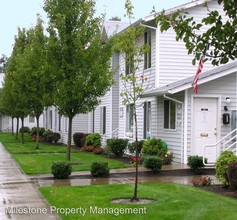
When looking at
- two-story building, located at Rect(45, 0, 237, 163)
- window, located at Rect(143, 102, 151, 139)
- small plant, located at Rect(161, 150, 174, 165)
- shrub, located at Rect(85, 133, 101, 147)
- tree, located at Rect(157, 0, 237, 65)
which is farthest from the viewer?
shrub, located at Rect(85, 133, 101, 147)

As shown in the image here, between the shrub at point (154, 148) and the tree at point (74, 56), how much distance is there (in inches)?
133

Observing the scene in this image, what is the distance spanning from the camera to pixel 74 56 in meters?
15.9

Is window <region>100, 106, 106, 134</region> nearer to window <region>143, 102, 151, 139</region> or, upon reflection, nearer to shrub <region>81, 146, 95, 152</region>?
shrub <region>81, 146, 95, 152</region>

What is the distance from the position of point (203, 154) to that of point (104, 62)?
5039mm

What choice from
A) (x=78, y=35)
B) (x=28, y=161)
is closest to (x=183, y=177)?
(x=78, y=35)

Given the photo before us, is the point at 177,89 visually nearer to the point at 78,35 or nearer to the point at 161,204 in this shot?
the point at 78,35

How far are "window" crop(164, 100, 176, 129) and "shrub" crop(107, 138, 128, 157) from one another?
130 inches

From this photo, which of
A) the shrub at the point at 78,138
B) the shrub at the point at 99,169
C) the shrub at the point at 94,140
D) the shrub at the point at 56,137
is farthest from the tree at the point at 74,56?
the shrub at the point at 56,137

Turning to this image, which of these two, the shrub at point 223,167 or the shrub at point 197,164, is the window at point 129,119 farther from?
the shrub at point 223,167

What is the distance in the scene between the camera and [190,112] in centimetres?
1767

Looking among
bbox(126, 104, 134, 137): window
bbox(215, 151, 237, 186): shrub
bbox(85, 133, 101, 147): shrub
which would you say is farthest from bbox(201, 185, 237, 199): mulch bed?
bbox(85, 133, 101, 147): shrub

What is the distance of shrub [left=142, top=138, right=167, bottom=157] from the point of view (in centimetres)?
1827

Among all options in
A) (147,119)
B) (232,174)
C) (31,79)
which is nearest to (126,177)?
(232,174)

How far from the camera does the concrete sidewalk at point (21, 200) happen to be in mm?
8844
